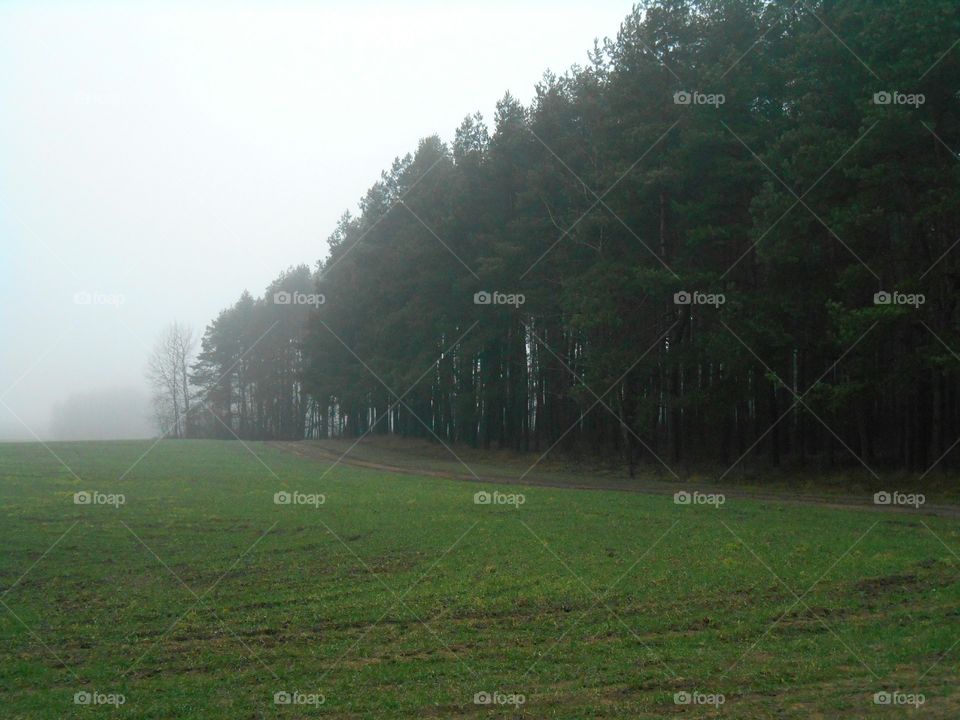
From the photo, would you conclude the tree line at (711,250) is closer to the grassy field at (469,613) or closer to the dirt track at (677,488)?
the dirt track at (677,488)

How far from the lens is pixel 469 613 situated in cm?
1173

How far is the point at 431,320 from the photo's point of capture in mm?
49438

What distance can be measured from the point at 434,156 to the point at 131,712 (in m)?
54.0

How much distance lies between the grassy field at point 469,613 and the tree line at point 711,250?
31.2ft

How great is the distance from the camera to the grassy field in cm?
867

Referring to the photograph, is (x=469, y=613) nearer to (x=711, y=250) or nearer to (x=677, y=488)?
(x=677, y=488)

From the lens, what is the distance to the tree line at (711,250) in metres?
26.2

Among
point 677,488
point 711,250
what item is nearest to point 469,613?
point 677,488

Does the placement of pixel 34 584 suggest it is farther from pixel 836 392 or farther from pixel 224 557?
pixel 836 392

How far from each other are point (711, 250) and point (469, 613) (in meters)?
26.2

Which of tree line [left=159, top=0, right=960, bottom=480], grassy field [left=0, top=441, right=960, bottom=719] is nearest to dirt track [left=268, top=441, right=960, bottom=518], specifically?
grassy field [left=0, top=441, right=960, bottom=719]

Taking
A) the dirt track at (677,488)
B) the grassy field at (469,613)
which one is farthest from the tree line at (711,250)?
the grassy field at (469,613)

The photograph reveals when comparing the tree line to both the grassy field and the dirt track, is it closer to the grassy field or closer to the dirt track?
the dirt track

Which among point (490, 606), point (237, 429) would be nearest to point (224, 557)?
point (490, 606)
